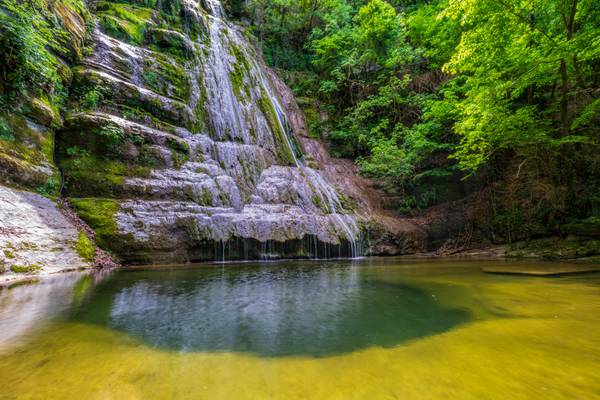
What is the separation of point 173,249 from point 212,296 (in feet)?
14.5

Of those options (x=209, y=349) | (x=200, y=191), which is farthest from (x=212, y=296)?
(x=200, y=191)

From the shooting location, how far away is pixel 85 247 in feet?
21.2

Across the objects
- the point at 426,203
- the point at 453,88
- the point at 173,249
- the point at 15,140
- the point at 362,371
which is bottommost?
the point at 362,371

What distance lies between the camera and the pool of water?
152 cm

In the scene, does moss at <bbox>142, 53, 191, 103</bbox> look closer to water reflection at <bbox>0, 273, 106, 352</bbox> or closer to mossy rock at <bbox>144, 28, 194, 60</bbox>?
mossy rock at <bbox>144, 28, 194, 60</bbox>

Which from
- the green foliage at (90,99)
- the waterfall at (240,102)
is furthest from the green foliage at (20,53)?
the waterfall at (240,102)

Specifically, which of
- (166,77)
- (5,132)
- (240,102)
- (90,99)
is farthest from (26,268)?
(240,102)

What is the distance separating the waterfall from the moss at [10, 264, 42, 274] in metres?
7.05

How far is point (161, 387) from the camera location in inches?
61.2

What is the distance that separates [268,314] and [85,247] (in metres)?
5.60

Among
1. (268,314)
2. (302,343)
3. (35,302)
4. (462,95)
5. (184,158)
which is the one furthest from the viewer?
(462,95)

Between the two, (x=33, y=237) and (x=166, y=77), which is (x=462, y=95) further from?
(x=33, y=237)

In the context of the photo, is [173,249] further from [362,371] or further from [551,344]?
[551,344]

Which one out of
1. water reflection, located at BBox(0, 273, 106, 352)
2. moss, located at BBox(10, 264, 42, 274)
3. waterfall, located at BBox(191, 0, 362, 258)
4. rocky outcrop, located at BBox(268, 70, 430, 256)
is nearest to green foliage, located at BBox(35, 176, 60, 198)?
moss, located at BBox(10, 264, 42, 274)
